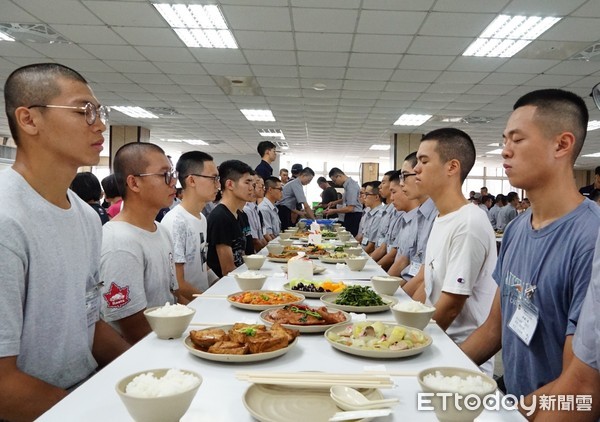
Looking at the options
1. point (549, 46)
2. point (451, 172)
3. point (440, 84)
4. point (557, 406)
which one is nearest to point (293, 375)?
point (557, 406)

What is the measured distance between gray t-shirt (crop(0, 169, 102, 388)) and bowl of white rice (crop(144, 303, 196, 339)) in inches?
10.8

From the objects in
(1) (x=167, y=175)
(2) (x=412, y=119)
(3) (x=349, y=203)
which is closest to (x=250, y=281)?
(1) (x=167, y=175)

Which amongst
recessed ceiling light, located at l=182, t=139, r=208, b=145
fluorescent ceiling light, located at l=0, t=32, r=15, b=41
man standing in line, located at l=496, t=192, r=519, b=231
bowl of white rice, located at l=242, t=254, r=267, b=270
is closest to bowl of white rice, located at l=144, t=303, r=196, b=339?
bowl of white rice, located at l=242, t=254, r=267, b=270

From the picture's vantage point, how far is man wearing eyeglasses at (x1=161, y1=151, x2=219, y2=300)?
2.91 meters

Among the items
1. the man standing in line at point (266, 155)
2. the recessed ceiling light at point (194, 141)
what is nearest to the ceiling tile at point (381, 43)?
the man standing in line at point (266, 155)

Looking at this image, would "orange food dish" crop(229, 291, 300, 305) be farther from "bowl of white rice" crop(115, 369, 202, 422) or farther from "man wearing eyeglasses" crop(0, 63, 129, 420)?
"bowl of white rice" crop(115, 369, 202, 422)

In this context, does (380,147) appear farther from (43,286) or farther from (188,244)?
(43,286)

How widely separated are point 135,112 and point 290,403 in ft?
34.6

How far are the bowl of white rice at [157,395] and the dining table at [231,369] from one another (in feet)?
0.24

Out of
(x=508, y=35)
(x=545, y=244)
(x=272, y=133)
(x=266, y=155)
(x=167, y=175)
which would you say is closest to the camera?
(x=545, y=244)

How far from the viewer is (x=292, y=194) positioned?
8.10 meters

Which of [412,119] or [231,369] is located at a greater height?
[412,119]

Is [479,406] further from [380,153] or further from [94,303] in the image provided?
[380,153]

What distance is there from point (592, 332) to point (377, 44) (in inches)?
200
